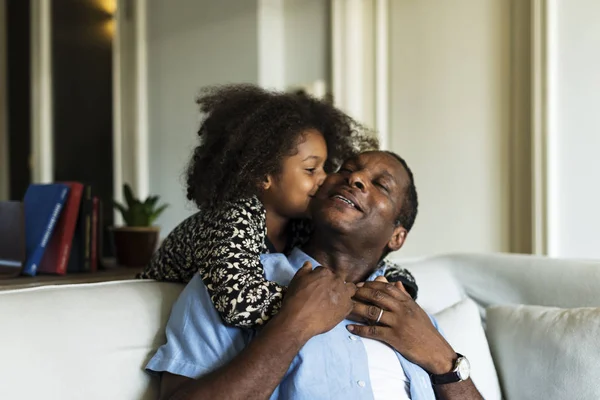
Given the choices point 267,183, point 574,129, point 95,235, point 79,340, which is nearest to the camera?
point 79,340

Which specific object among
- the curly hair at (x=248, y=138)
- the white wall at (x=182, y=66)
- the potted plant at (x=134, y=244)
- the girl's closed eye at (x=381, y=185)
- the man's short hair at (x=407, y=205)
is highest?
the white wall at (x=182, y=66)

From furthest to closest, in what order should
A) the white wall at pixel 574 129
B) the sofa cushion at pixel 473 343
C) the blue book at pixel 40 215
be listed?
the white wall at pixel 574 129 < the blue book at pixel 40 215 < the sofa cushion at pixel 473 343

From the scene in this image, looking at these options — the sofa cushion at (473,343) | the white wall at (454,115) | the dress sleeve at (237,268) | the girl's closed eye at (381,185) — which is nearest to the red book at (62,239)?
the dress sleeve at (237,268)

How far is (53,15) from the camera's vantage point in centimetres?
414

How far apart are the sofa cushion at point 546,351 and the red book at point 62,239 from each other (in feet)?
4.16

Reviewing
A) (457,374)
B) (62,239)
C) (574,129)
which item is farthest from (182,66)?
(457,374)

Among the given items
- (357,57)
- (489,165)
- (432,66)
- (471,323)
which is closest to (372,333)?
(471,323)

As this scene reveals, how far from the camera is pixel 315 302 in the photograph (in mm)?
1225

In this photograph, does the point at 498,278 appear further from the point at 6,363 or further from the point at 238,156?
the point at 6,363

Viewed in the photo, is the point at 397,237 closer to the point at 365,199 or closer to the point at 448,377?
the point at 365,199

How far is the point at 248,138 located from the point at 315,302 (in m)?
0.50

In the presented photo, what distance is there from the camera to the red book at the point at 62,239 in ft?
6.55

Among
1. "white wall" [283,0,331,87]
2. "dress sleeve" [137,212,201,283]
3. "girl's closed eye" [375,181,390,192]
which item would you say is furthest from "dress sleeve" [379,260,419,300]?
"white wall" [283,0,331,87]

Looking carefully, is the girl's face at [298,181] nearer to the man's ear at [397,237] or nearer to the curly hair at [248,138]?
the curly hair at [248,138]
